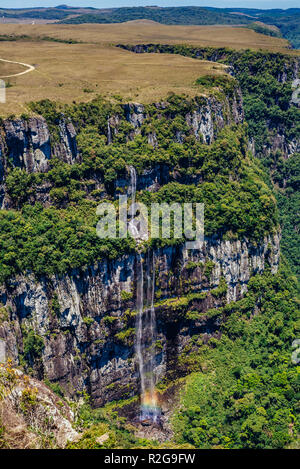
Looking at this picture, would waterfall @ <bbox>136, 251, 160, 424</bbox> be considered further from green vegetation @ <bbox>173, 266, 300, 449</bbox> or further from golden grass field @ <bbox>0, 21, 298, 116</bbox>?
golden grass field @ <bbox>0, 21, 298, 116</bbox>

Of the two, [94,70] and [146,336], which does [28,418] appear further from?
[94,70]

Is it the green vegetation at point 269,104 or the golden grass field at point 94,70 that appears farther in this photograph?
the green vegetation at point 269,104

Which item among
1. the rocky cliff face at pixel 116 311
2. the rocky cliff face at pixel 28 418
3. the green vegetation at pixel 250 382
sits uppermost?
the rocky cliff face at pixel 28 418

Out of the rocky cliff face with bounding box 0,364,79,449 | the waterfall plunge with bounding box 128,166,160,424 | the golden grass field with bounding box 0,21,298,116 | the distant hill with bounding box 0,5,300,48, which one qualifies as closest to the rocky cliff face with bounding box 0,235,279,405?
the waterfall plunge with bounding box 128,166,160,424

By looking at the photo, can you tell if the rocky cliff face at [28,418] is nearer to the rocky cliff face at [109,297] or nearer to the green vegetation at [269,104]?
the rocky cliff face at [109,297]

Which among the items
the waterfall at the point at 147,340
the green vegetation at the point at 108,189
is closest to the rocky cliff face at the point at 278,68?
the green vegetation at the point at 108,189

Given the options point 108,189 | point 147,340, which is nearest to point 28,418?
point 147,340
